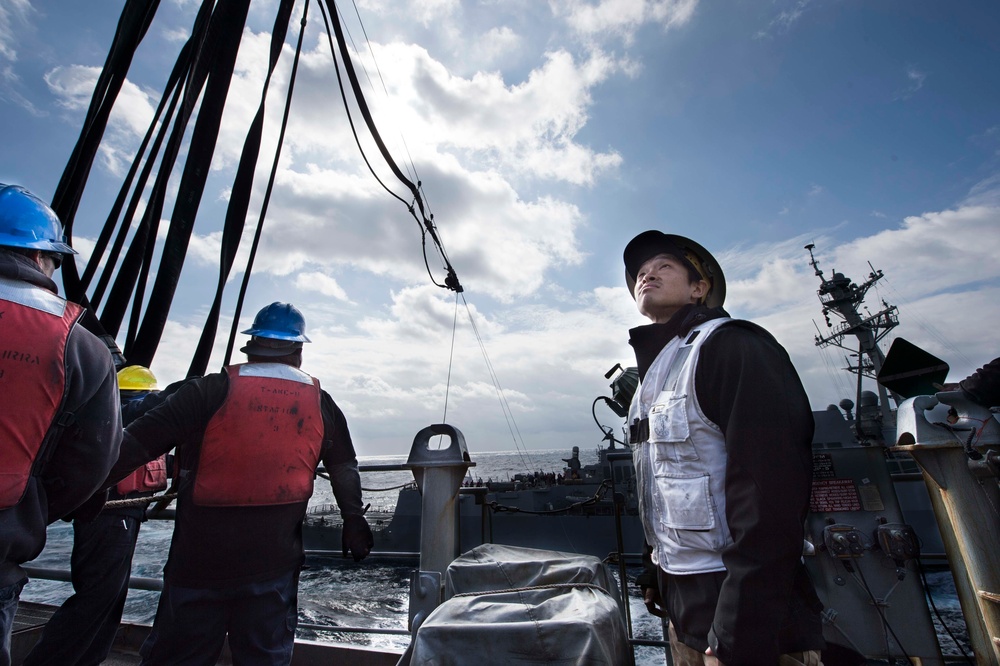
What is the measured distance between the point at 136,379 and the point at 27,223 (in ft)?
7.32

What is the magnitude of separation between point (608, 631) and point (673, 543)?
0.55 meters

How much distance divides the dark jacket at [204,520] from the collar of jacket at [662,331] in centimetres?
193

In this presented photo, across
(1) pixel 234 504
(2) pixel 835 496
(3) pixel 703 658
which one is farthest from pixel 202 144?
(2) pixel 835 496

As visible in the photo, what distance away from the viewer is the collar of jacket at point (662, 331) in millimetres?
1700

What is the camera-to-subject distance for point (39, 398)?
4.89 ft

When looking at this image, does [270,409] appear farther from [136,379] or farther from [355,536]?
[136,379]

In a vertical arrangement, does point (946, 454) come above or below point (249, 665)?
above

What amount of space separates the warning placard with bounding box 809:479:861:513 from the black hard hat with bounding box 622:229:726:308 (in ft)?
4.32

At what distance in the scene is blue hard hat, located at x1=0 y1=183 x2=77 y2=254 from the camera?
1650mm

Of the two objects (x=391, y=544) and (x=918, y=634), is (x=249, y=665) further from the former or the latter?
(x=391, y=544)

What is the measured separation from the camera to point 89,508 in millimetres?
2191

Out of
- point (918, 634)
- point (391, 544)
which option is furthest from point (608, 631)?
point (391, 544)

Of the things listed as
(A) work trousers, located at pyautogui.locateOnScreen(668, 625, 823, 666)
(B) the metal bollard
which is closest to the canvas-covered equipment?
(A) work trousers, located at pyautogui.locateOnScreen(668, 625, 823, 666)

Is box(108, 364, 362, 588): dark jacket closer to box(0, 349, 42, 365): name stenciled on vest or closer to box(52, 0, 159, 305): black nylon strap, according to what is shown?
box(0, 349, 42, 365): name stenciled on vest
